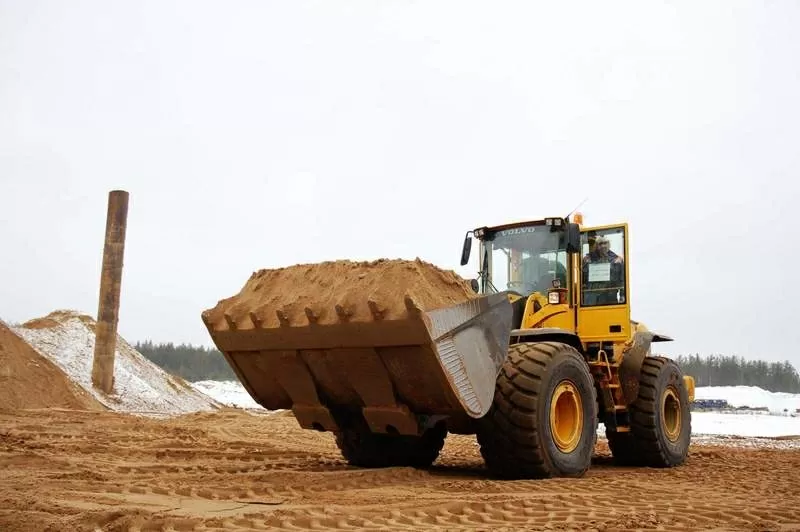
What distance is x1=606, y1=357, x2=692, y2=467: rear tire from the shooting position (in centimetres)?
891

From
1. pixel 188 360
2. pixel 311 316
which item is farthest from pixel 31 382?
pixel 188 360

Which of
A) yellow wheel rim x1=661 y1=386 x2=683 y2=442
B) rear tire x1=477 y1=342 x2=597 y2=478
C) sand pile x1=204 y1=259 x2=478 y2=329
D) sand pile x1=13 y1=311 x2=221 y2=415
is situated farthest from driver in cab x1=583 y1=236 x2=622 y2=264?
sand pile x1=13 y1=311 x2=221 y2=415

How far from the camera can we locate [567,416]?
720cm

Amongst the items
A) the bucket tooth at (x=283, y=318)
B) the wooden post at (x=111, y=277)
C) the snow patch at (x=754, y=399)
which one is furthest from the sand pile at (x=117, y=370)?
the snow patch at (x=754, y=399)

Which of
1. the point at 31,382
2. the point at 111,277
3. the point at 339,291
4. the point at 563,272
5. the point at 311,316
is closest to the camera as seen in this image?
the point at 311,316

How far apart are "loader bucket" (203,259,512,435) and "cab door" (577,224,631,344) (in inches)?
99.7

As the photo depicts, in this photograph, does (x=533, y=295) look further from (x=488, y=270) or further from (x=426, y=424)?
(x=426, y=424)

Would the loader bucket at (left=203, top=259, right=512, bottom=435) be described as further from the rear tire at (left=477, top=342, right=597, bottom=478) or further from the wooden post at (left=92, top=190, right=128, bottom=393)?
the wooden post at (left=92, top=190, right=128, bottom=393)

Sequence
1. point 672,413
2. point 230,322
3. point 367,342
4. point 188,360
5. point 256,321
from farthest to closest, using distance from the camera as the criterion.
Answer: point 188,360, point 672,413, point 230,322, point 256,321, point 367,342

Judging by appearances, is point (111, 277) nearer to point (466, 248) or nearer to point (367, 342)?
point (466, 248)

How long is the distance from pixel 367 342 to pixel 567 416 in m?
2.29

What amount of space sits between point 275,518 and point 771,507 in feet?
11.3

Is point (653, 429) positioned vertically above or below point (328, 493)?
above

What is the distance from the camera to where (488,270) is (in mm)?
8906
